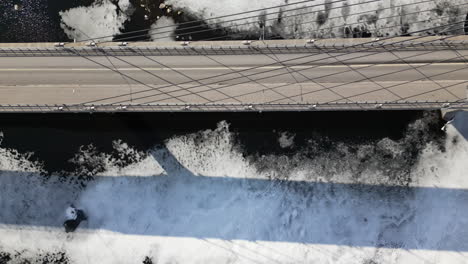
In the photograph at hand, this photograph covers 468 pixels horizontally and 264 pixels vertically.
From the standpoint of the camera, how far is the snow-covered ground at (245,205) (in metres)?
34.8

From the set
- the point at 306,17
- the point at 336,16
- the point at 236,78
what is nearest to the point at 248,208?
the point at 236,78

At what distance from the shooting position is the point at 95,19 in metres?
38.0

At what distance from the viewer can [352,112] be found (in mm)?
35438

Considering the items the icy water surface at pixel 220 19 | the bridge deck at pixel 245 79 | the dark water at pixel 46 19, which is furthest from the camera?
the dark water at pixel 46 19

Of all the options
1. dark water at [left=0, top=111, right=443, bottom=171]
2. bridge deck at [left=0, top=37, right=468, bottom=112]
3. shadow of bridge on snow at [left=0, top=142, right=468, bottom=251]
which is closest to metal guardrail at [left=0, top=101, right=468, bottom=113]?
bridge deck at [left=0, top=37, right=468, bottom=112]

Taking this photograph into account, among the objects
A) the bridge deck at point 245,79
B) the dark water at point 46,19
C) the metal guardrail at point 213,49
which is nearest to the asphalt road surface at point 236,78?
the bridge deck at point 245,79

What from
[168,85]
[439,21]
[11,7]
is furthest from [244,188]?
[11,7]

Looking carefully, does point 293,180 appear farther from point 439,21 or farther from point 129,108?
point 439,21

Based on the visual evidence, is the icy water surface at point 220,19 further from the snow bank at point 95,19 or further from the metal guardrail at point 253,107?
the metal guardrail at point 253,107

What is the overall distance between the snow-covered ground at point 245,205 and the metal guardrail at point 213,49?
25.7 ft

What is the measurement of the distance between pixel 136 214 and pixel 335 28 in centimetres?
2610

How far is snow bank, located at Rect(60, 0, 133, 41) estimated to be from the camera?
124 feet

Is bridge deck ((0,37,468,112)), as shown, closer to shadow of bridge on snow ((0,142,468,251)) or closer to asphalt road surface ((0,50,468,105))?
asphalt road surface ((0,50,468,105))

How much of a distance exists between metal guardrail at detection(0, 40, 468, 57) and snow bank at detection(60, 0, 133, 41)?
6.48m
